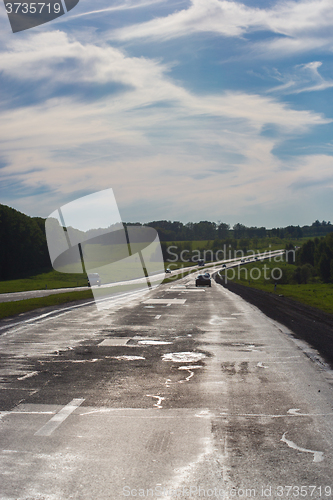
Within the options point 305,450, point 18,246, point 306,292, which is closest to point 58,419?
point 305,450

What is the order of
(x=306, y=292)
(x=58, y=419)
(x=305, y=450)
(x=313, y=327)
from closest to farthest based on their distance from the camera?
1. (x=305, y=450)
2. (x=58, y=419)
3. (x=313, y=327)
4. (x=306, y=292)

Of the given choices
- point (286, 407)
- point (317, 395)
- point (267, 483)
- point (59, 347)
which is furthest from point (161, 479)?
point (59, 347)

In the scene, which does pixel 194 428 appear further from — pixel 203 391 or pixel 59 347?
pixel 59 347

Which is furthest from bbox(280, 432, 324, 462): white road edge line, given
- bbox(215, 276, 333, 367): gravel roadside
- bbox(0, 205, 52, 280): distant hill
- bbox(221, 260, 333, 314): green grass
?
bbox(0, 205, 52, 280): distant hill

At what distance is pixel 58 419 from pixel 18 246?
91619mm

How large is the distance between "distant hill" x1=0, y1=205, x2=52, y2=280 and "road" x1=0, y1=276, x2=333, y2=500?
3282 inches

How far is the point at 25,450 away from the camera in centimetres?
482

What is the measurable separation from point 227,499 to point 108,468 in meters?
1.23

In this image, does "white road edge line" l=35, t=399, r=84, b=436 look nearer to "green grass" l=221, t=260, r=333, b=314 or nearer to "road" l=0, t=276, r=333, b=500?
"road" l=0, t=276, r=333, b=500

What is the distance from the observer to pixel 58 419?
19.1 feet

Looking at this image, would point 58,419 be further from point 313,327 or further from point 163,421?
point 313,327

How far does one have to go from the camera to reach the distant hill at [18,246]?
90.5 meters

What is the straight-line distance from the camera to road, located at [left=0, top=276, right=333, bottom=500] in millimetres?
4125

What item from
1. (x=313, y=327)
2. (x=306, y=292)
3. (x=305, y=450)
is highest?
(x=305, y=450)
